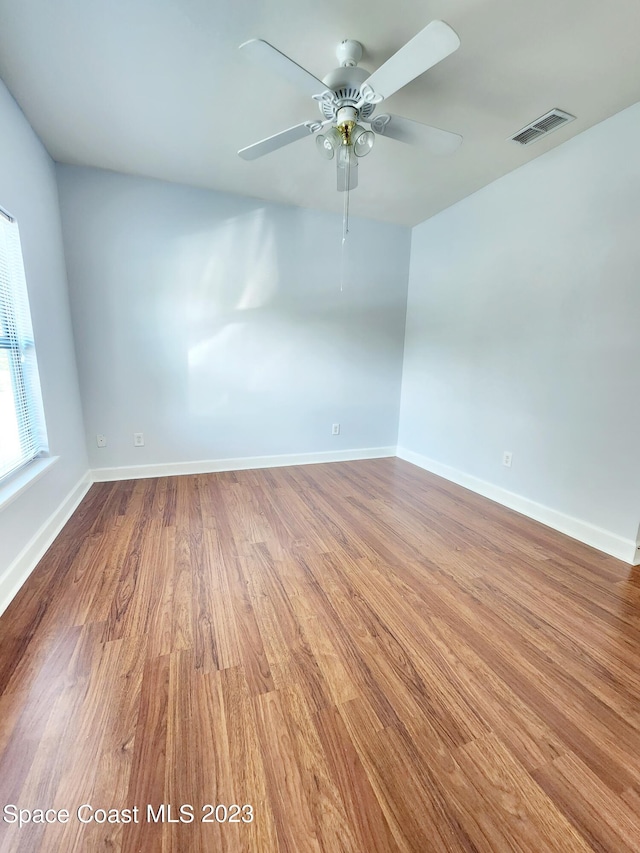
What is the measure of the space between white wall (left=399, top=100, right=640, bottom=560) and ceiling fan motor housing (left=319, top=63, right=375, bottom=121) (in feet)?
4.84

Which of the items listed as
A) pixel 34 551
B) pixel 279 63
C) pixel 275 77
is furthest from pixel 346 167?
pixel 34 551

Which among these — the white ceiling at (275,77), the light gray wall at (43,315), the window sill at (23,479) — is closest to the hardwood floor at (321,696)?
the light gray wall at (43,315)

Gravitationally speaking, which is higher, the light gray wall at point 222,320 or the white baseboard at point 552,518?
the light gray wall at point 222,320

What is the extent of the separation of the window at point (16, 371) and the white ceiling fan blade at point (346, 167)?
69.9 inches

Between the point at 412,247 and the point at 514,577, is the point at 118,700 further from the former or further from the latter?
the point at 412,247

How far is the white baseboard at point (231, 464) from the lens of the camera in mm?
3080

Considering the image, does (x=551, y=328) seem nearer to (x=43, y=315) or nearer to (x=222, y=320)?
(x=222, y=320)

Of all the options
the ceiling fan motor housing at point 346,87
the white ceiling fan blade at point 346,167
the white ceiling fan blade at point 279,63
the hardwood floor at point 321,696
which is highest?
the ceiling fan motor housing at point 346,87

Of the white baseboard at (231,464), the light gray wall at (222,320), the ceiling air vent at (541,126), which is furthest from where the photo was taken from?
the white baseboard at (231,464)

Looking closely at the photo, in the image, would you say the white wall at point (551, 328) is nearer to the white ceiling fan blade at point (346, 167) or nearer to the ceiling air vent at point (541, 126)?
the ceiling air vent at point (541, 126)

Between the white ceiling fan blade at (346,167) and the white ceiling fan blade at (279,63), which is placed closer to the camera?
the white ceiling fan blade at (279,63)

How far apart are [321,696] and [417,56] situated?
2258 mm

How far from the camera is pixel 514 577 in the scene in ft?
5.99

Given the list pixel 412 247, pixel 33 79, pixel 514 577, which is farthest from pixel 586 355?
pixel 33 79
